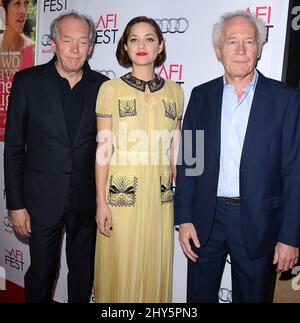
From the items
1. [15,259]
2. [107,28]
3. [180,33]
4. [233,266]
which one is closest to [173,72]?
[180,33]

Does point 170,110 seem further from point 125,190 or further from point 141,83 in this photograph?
point 125,190

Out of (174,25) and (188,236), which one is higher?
(174,25)

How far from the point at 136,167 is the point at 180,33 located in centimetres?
110

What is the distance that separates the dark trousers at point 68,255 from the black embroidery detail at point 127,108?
62 centimetres

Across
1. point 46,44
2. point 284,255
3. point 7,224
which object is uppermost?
point 46,44

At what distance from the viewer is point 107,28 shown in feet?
9.23

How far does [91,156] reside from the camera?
2.29m

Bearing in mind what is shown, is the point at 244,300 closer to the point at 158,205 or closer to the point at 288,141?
the point at 158,205

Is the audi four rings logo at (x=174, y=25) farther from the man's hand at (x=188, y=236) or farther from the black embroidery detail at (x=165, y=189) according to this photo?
the man's hand at (x=188, y=236)

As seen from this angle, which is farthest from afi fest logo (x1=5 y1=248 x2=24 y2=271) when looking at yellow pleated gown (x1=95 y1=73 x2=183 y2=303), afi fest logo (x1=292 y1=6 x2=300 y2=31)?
afi fest logo (x1=292 y1=6 x2=300 y2=31)

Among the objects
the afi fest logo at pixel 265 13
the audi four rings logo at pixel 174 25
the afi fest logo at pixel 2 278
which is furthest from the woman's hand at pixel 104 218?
the afi fest logo at pixel 2 278

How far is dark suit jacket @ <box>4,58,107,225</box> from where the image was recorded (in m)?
2.18

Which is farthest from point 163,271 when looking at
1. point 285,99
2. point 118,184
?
point 285,99

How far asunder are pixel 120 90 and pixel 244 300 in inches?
56.4
